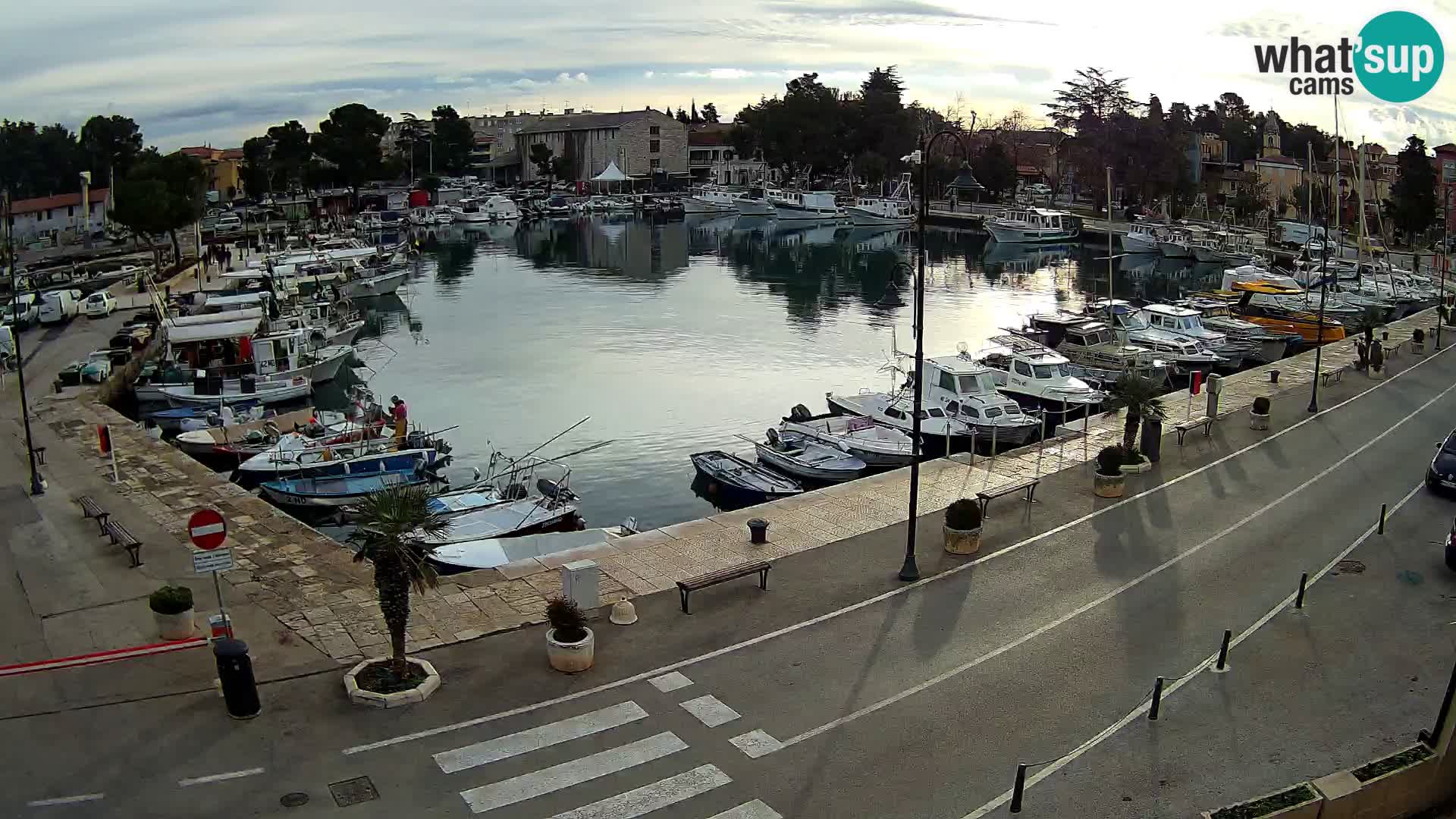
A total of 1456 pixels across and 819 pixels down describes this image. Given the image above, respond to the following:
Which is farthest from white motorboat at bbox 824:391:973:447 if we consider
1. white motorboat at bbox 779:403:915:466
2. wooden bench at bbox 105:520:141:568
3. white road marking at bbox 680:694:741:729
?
wooden bench at bbox 105:520:141:568

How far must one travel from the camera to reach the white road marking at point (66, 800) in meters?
12.5

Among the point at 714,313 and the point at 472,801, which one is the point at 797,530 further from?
the point at 714,313

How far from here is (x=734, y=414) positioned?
43.2 m

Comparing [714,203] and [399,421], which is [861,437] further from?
[714,203]

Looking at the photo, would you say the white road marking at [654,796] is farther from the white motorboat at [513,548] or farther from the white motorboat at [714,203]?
the white motorboat at [714,203]

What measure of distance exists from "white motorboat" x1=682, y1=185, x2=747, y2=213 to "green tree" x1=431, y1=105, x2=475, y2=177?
37.1 metres

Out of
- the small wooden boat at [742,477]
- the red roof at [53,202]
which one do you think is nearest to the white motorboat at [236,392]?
the small wooden boat at [742,477]

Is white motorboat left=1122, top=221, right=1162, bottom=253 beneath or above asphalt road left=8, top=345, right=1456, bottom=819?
above

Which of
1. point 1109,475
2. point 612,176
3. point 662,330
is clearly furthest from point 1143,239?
point 1109,475

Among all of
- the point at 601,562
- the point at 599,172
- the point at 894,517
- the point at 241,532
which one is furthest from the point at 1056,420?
the point at 599,172

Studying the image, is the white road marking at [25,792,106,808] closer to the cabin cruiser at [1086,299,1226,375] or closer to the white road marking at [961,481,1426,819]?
the white road marking at [961,481,1426,819]

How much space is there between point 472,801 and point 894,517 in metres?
12.9

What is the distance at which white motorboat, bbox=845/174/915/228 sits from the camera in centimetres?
13300

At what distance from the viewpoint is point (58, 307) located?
179 feet
